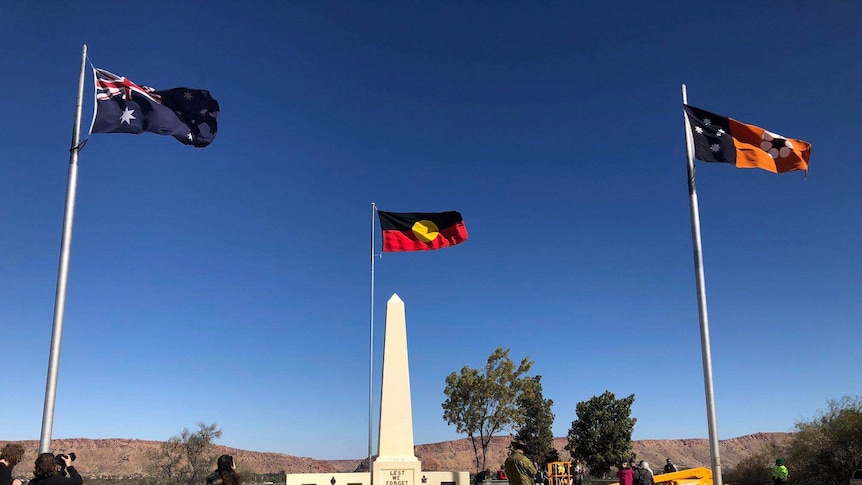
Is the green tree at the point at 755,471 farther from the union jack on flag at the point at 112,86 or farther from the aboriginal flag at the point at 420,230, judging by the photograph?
the union jack on flag at the point at 112,86

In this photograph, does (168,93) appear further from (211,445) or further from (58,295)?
(211,445)

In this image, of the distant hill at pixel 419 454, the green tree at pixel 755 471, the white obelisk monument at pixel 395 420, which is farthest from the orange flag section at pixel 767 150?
the distant hill at pixel 419 454

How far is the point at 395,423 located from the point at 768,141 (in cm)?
1236

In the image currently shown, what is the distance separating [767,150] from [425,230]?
11.0 m

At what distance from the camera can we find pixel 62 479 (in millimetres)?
6262

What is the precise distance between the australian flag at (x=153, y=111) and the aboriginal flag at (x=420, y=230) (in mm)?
8739

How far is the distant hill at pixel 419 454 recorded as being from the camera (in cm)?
9175

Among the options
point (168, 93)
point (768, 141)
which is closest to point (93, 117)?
point (168, 93)

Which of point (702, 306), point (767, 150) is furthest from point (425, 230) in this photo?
point (767, 150)

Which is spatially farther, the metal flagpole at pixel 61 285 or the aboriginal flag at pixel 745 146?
the aboriginal flag at pixel 745 146

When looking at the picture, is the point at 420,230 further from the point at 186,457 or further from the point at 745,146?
the point at 186,457

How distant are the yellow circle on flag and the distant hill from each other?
68835mm

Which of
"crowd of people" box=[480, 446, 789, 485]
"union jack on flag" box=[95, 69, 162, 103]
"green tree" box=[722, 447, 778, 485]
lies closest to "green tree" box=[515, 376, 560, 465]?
"green tree" box=[722, 447, 778, 485]

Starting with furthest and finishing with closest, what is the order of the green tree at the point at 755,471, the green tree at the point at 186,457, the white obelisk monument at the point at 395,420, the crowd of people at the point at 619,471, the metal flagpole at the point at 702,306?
the green tree at the point at 186,457, the green tree at the point at 755,471, the white obelisk monument at the point at 395,420, the metal flagpole at the point at 702,306, the crowd of people at the point at 619,471
